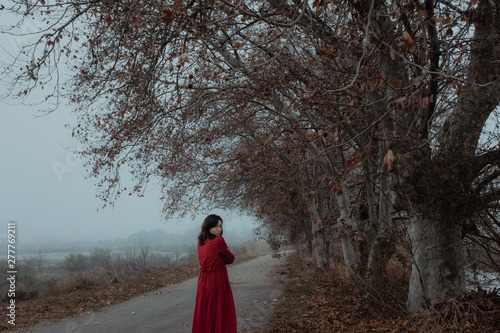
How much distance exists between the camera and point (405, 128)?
6.52 meters

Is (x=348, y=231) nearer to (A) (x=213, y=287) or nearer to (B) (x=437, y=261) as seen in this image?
(B) (x=437, y=261)

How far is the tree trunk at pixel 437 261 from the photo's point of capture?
5.79 meters

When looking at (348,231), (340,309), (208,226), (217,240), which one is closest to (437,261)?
(340,309)

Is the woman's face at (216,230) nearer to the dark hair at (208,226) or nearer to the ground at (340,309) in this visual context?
the dark hair at (208,226)

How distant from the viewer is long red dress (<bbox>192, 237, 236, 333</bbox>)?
20.9 ft

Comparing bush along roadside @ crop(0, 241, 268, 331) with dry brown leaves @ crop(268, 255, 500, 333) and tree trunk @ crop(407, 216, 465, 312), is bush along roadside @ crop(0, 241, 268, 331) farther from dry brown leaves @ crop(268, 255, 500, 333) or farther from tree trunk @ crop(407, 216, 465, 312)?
tree trunk @ crop(407, 216, 465, 312)

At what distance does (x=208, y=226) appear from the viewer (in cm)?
657

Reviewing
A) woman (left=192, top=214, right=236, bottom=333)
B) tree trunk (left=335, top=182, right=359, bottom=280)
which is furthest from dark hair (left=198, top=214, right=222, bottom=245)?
tree trunk (left=335, top=182, right=359, bottom=280)

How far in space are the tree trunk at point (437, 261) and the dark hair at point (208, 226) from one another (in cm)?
345

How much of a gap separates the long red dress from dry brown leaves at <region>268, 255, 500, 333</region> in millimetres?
1369

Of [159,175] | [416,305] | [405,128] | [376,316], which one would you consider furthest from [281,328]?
[159,175]

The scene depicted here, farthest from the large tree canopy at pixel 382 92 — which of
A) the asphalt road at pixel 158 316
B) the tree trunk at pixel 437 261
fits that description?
the asphalt road at pixel 158 316

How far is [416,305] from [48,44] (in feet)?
28.5

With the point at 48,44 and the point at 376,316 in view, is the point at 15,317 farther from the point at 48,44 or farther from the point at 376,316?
the point at 376,316
